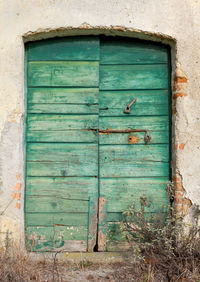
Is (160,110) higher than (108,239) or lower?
higher

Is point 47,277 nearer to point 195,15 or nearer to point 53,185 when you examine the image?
point 53,185

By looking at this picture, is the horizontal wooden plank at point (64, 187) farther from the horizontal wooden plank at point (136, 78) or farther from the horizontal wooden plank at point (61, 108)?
the horizontal wooden plank at point (136, 78)

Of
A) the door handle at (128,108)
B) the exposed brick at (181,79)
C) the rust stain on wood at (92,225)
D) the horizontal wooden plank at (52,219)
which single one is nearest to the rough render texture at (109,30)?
the exposed brick at (181,79)

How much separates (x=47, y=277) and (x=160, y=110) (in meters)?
1.93

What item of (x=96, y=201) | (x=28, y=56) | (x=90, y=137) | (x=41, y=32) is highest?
(x=41, y=32)

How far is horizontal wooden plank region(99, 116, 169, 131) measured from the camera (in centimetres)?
310

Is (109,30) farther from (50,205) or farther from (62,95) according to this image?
(50,205)

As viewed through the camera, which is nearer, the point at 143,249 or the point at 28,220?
the point at 143,249

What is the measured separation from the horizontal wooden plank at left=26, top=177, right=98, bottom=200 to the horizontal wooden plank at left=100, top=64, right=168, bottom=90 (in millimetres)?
1007

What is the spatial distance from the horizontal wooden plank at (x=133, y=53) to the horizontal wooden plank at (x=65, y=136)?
0.79 m

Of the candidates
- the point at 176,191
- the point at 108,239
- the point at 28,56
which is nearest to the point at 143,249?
the point at 108,239

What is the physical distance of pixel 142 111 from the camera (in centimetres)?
310

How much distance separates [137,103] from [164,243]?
1400mm

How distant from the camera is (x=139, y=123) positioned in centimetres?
310
